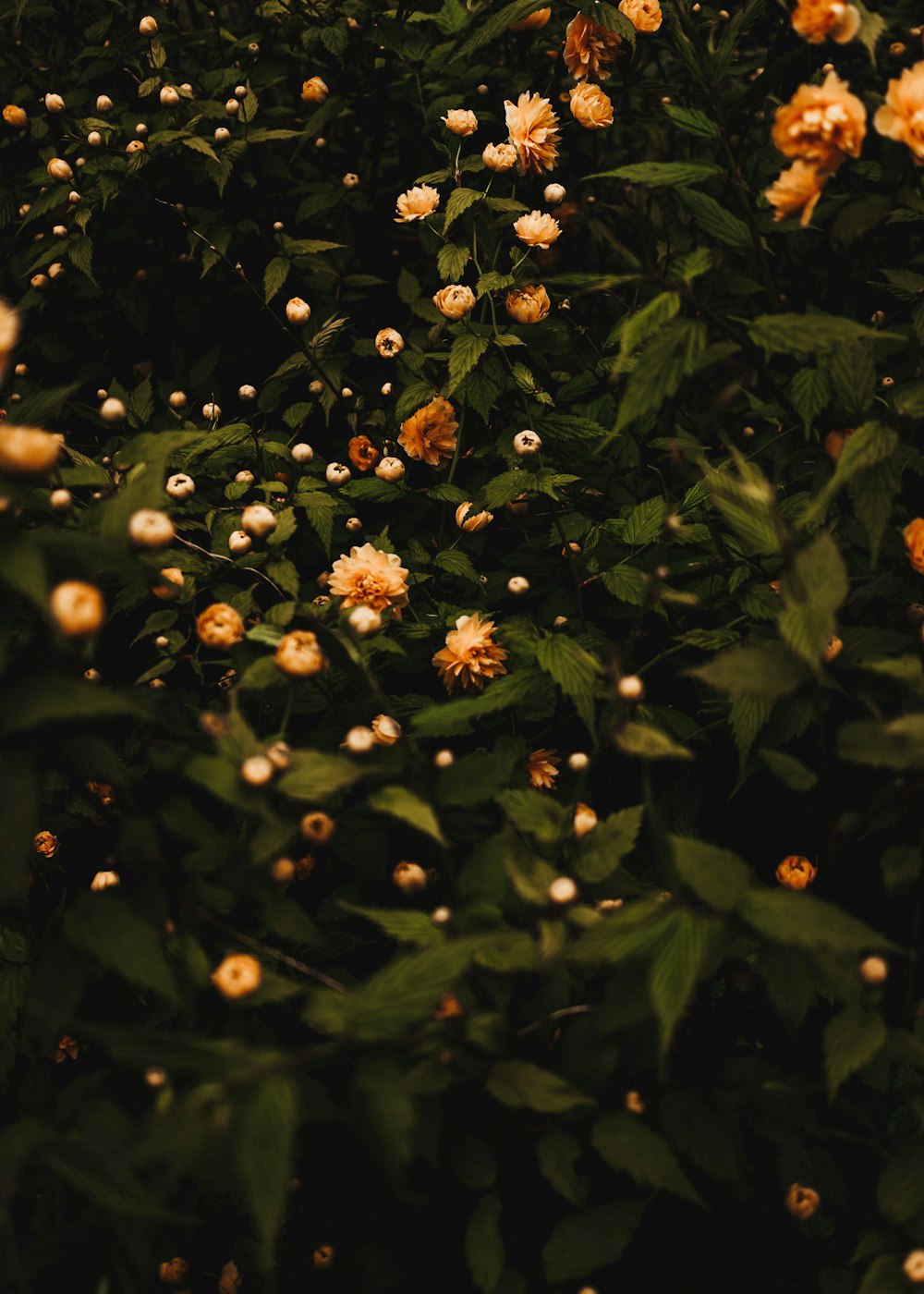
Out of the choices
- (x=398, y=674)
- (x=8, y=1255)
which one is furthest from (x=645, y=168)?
(x=8, y=1255)

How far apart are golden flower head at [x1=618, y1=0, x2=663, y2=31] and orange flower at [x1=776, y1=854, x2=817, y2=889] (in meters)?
1.73

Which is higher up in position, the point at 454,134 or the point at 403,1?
the point at 403,1

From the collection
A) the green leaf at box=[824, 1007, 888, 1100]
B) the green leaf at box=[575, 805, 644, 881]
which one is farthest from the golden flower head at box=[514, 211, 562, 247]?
the green leaf at box=[824, 1007, 888, 1100]

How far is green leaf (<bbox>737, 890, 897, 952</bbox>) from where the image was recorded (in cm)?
93

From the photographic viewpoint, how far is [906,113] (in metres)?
1.15

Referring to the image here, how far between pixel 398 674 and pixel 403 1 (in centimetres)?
168

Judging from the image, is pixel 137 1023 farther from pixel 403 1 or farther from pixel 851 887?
pixel 403 1

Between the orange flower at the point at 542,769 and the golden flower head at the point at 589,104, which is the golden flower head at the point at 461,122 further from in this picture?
the orange flower at the point at 542,769

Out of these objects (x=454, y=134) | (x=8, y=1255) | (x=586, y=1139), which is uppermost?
(x=454, y=134)

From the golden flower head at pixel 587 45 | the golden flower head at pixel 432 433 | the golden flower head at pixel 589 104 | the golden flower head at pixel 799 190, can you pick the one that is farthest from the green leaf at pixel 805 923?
the golden flower head at pixel 587 45

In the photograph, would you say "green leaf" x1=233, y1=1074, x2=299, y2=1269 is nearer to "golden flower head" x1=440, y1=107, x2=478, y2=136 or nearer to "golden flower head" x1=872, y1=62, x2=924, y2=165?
"golden flower head" x1=872, y1=62, x2=924, y2=165

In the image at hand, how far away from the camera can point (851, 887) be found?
1.67 meters

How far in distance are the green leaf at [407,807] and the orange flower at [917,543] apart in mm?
903

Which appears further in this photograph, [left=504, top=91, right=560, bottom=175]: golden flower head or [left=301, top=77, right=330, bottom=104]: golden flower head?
[left=301, top=77, right=330, bottom=104]: golden flower head
